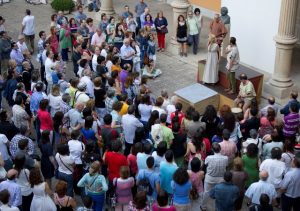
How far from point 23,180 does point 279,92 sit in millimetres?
8371

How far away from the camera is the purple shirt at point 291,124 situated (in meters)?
12.3

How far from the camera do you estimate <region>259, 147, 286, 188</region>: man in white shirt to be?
10398 millimetres

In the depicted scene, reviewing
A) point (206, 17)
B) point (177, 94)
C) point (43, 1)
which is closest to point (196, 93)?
point (177, 94)

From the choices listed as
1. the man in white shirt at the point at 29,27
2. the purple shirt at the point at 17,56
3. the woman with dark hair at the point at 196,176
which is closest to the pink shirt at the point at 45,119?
the woman with dark hair at the point at 196,176

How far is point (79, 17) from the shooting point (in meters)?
19.0

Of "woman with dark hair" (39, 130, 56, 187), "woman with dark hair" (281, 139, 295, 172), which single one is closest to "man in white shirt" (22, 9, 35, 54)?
"woman with dark hair" (39, 130, 56, 187)

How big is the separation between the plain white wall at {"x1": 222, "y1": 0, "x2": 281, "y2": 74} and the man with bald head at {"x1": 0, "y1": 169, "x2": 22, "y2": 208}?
32.0 ft

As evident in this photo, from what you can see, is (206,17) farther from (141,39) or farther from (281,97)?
(281,97)

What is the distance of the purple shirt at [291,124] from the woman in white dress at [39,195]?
5531mm

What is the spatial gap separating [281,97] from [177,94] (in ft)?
10.00

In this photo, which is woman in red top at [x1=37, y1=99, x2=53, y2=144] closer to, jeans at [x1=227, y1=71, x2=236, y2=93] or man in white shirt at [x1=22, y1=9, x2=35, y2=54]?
jeans at [x1=227, y1=71, x2=236, y2=93]

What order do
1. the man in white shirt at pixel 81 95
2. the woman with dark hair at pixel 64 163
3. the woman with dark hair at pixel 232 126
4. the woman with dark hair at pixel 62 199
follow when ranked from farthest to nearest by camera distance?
Result: the man in white shirt at pixel 81 95, the woman with dark hair at pixel 232 126, the woman with dark hair at pixel 64 163, the woman with dark hair at pixel 62 199

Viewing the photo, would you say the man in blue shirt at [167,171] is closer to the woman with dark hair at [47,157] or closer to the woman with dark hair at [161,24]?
the woman with dark hair at [47,157]

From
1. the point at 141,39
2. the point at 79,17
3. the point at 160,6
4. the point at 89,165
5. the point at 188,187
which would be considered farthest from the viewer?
the point at 160,6
